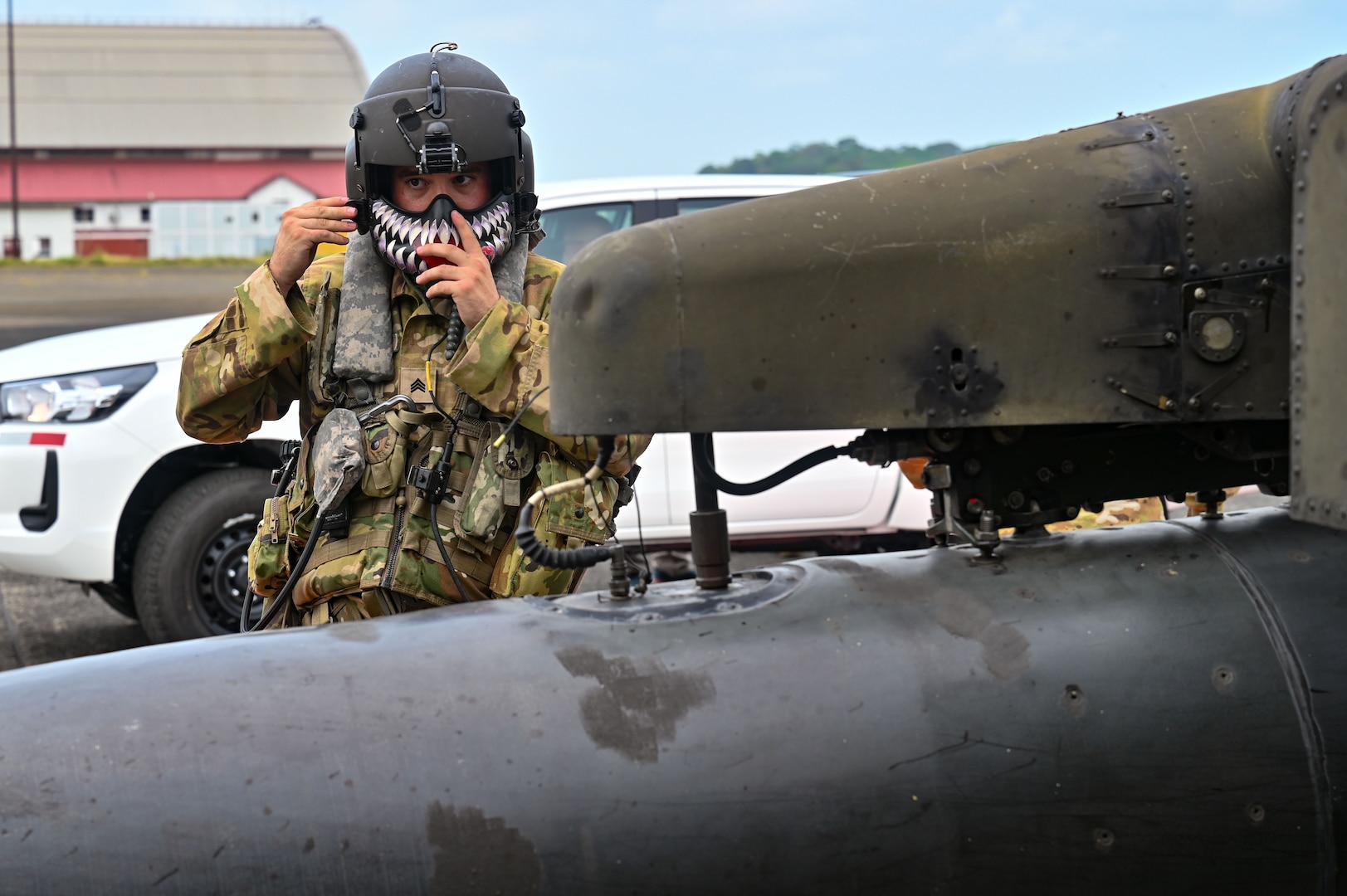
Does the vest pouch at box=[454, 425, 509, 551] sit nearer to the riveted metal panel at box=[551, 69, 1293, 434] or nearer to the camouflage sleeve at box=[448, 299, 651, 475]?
the camouflage sleeve at box=[448, 299, 651, 475]

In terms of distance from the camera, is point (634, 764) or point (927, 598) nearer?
point (634, 764)

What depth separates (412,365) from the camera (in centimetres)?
298

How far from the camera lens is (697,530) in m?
2.49

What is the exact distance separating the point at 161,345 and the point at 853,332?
4.16 m

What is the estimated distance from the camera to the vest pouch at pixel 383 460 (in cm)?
287

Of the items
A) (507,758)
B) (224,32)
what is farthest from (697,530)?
(224,32)

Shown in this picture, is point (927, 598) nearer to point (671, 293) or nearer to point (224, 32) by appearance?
point (671, 293)

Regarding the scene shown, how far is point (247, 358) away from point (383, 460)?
1.10ft

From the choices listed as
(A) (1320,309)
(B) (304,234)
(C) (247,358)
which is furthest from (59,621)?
(A) (1320,309)

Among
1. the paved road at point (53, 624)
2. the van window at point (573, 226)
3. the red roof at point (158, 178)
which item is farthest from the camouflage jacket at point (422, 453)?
the red roof at point (158, 178)

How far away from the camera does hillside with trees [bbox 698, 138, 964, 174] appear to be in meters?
8.30

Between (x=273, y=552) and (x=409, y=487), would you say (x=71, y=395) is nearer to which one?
(x=273, y=552)

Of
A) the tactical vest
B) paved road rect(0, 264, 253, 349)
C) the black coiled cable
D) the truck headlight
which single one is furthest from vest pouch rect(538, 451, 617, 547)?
paved road rect(0, 264, 253, 349)

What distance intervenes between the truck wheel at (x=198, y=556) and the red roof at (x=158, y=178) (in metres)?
36.9
